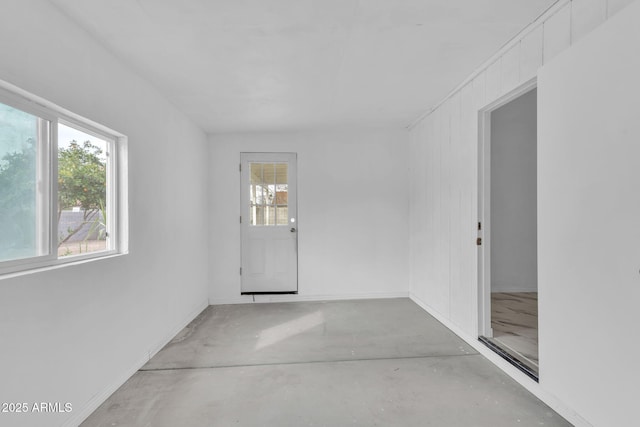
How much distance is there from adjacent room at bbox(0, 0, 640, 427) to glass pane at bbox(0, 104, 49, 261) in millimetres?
11

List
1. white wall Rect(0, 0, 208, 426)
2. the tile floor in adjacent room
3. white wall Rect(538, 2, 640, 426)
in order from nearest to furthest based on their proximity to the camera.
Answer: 1. white wall Rect(538, 2, 640, 426)
2. white wall Rect(0, 0, 208, 426)
3. the tile floor in adjacent room

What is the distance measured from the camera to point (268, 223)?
15.1 ft

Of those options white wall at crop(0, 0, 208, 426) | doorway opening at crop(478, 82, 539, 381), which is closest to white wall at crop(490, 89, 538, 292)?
doorway opening at crop(478, 82, 539, 381)

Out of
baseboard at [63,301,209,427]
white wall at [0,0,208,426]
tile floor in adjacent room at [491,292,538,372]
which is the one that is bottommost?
baseboard at [63,301,209,427]

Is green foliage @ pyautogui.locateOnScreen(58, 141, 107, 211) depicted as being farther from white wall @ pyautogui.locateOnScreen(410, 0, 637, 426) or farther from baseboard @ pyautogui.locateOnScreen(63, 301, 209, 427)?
white wall @ pyautogui.locateOnScreen(410, 0, 637, 426)

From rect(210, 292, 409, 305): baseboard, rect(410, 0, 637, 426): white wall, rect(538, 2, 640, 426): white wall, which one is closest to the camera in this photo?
rect(538, 2, 640, 426): white wall

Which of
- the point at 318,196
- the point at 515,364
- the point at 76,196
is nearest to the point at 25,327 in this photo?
the point at 76,196

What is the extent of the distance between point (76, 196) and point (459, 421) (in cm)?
273

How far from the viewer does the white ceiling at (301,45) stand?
1.85 meters

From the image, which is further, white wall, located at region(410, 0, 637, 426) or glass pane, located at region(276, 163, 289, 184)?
glass pane, located at region(276, 163, 289, 184)

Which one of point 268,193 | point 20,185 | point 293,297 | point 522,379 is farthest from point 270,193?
point 522,379

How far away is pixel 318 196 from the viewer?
458cm

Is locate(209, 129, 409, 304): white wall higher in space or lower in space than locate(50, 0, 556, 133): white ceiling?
lower

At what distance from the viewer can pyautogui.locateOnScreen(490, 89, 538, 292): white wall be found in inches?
181
